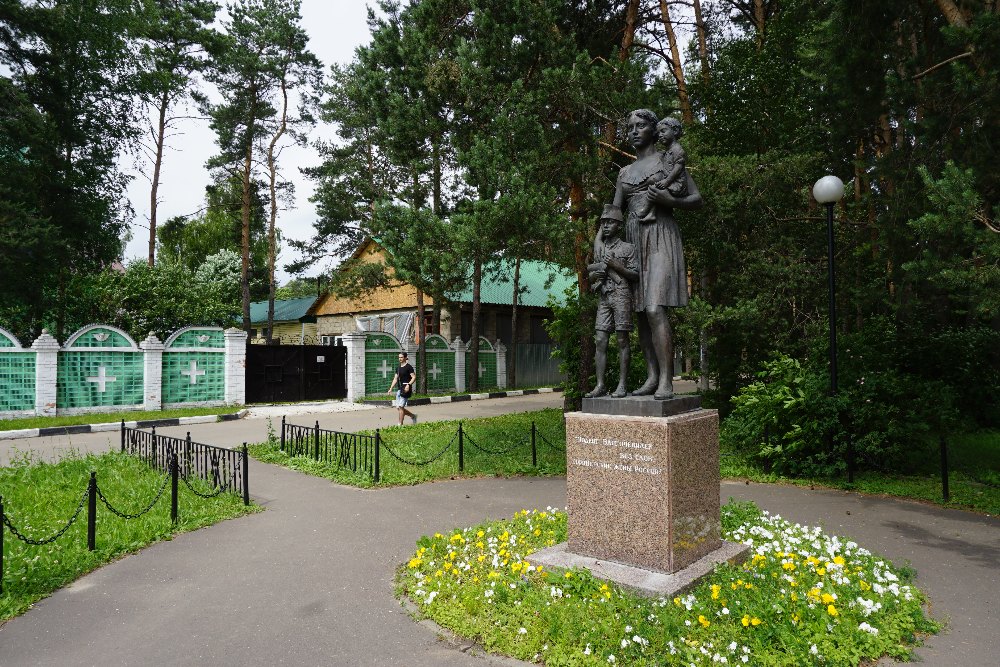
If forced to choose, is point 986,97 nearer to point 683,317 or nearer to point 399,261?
point 683,317

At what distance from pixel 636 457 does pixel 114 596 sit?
14.8 ft

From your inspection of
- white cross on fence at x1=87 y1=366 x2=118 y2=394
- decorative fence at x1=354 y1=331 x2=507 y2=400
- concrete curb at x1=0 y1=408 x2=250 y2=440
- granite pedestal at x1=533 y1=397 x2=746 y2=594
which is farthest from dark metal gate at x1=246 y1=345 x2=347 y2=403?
granite pedestal at x1=533 y1=397 x2=746 y2=594

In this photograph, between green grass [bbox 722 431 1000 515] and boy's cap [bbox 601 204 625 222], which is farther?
green grass [bbox 722 431 1000 515]

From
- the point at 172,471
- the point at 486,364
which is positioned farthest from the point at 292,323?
the point at 172,471

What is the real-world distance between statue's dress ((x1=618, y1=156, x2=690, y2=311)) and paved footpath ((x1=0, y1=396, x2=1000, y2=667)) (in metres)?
3.13

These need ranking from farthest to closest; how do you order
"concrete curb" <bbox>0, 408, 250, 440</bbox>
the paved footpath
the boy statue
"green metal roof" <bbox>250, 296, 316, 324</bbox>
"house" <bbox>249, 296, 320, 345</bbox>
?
"green metal roof" <bbox>250, 296, 316, 324</bbox>, "house" <bbox>249, 296, 320, 345</bbox>, "concrete curb" <bbox>0, 408, 250, 440</bbox>, the boy statue, the paved footpath

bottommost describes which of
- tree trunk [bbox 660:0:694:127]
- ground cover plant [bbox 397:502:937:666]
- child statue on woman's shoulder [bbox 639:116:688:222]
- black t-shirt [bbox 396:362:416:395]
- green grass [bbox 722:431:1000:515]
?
green grass [bbox 722:431:1000:515]

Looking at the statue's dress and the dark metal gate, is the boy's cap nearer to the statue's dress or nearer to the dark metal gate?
the statue's dress

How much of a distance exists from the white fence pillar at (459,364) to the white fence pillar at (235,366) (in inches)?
371

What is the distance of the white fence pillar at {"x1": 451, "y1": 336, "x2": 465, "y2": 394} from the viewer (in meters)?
28.2

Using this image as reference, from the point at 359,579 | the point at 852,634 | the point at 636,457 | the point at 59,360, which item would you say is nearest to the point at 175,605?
the point at 359,579

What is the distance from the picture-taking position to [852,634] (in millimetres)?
4090

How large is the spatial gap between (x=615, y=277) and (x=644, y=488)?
1.89 meters

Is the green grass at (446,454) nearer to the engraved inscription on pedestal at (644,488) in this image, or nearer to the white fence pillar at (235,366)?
the engraved inscription on pedestal at (644,488)
